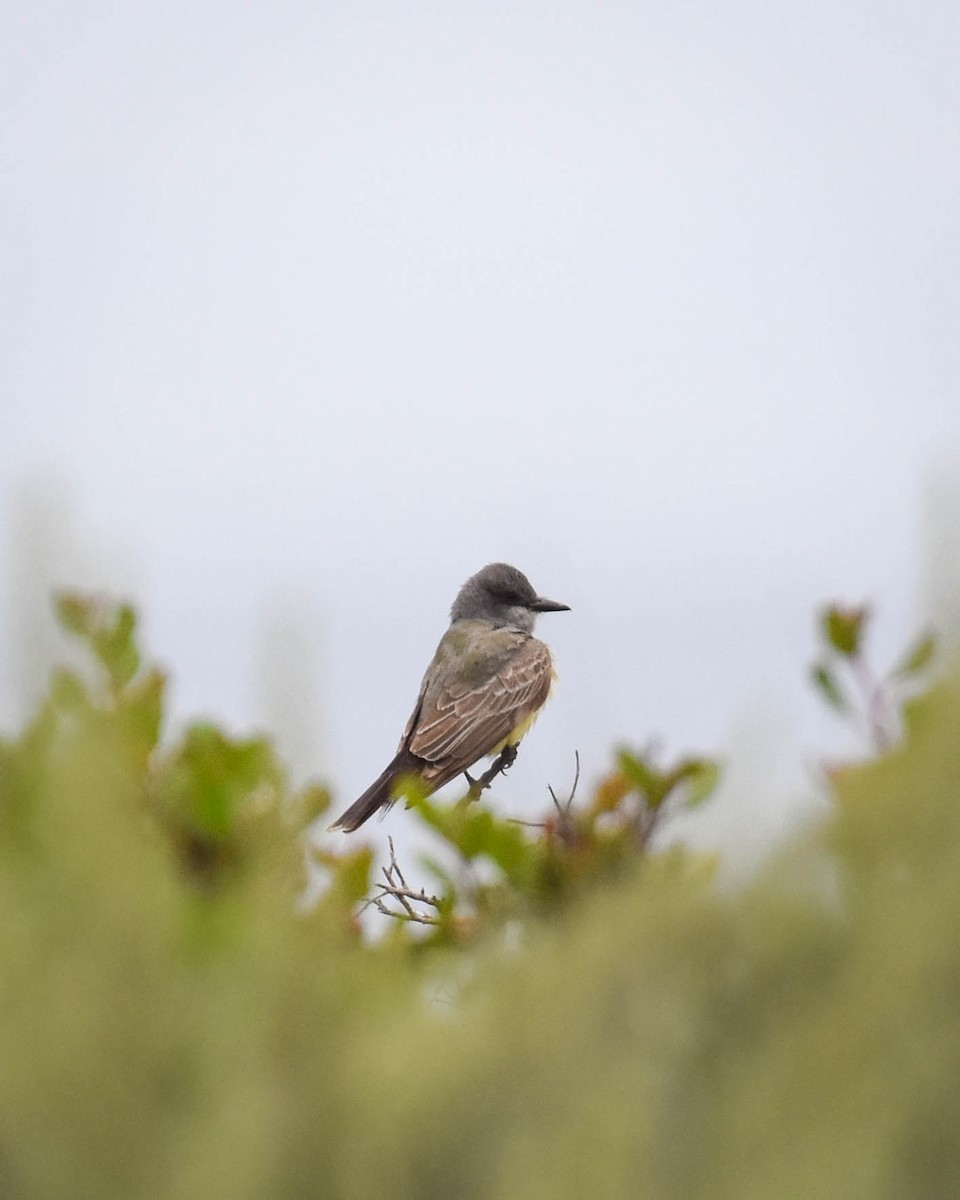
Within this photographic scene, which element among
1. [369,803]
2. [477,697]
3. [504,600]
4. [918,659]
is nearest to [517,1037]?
[918,659]

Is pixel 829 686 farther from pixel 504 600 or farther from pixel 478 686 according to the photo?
pixel 504 600

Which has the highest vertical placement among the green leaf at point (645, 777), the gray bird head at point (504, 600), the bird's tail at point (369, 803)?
the green leaf at point (645, 777)

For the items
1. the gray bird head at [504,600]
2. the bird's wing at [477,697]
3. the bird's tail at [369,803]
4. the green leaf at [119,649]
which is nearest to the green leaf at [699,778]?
the green leaf at [119,649]

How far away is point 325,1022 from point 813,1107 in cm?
37

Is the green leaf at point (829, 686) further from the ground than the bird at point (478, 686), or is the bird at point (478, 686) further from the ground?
the green leaf at point (829, 686)

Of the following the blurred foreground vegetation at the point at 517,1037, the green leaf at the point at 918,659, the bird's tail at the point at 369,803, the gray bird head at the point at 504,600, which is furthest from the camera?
the gray bird head at the point at 504,600

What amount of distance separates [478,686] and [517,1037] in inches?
351

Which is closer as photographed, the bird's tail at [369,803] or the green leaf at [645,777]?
the green leaf at [645,777]

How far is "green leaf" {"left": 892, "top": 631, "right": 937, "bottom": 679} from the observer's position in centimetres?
182

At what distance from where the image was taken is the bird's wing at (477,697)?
30.9 ft

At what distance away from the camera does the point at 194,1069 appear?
1.11 metres

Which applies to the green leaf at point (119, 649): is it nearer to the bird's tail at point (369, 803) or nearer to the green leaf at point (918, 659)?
the green leaf at point (918, 659)

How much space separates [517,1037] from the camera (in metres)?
1.09

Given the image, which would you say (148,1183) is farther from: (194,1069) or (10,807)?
(10,807)
